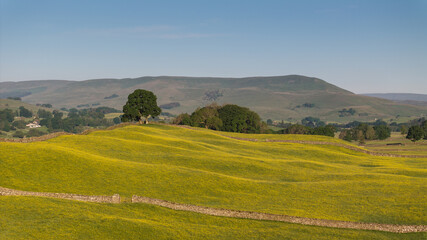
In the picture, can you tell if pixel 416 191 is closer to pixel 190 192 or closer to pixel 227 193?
pixel 227 193

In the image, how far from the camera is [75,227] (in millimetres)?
29844

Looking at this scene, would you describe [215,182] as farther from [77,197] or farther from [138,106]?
[138,106]

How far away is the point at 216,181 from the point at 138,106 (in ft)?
255

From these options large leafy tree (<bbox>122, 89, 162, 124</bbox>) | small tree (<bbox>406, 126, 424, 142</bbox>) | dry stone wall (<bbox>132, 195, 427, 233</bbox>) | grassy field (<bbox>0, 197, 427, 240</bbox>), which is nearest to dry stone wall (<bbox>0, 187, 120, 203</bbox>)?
grassy field (<bbox>0, 197, 427, 240</bbox>)

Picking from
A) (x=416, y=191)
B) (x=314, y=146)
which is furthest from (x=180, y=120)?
(x=416, y=191)

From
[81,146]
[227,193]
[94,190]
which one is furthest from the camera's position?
[81,146]

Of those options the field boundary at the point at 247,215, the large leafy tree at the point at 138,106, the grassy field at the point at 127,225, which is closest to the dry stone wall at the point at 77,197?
the field boundary at the point at 247,215

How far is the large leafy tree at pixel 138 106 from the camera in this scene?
398ft

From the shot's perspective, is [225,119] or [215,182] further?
[225,119]

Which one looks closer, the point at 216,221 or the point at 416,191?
the point at 216,221

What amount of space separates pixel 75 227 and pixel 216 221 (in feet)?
40.7

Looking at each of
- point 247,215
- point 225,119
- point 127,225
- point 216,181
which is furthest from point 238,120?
point 127,225

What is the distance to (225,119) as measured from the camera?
163375 millimetres

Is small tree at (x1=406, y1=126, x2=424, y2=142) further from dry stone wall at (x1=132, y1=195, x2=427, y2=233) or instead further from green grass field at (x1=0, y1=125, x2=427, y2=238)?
dry stone wall at (x1=132, y1=195, x2=427, y2=233)
